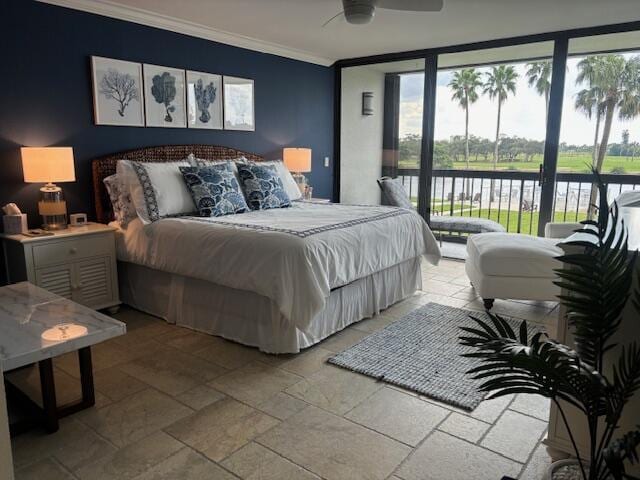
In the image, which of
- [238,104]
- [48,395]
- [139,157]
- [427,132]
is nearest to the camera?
[48,395]

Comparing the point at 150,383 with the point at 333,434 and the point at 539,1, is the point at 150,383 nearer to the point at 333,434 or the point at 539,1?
the point at 333,434

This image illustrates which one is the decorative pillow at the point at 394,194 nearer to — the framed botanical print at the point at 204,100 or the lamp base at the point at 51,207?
the framed botanical print at the point at 204,100

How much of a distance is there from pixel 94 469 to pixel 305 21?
3.84 meters

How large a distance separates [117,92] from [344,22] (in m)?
2.11

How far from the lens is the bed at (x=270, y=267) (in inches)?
114

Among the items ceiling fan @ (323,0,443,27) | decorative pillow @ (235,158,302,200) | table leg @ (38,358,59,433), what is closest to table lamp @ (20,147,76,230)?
table leg @ (38,358,59,433)

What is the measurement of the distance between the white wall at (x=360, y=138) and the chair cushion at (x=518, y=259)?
2689mm

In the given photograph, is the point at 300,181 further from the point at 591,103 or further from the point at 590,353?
the point at 590,353

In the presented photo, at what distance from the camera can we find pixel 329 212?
403 centimetres

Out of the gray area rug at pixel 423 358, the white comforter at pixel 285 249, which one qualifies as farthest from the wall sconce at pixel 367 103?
the gray area rug at pixel 423 358

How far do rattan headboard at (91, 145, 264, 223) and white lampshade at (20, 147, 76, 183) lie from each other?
520 mm

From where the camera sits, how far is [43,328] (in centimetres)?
221

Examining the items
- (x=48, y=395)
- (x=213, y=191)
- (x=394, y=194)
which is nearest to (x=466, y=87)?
(x=394, y=194)

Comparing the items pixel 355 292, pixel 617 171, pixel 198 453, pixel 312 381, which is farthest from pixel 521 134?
pixel 198 453
